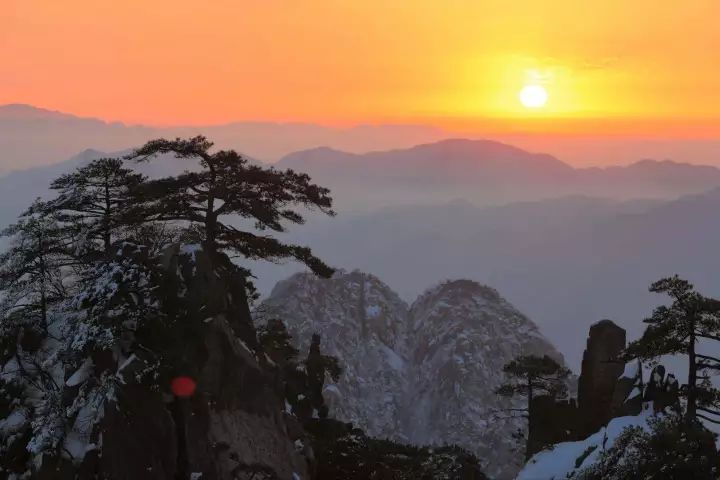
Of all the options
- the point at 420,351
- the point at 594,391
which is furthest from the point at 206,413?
the point at 420,351

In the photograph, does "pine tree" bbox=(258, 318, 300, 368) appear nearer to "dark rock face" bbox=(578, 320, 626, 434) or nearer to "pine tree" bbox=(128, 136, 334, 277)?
"pine tree" bbox=(128, 136, 334, 277)

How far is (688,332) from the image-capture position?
18781 mm

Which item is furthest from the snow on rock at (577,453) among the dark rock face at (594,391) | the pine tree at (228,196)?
the pine tree at (228,196)

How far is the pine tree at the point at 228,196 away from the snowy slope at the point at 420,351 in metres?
69.7

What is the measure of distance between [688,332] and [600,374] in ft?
49.4

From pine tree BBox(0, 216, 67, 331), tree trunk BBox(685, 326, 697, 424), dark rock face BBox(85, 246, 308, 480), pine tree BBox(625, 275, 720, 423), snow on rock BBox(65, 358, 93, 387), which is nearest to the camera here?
dark rock face BBox(85, 246, 308, 480)

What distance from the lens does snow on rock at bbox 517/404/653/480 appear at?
21.4 meters

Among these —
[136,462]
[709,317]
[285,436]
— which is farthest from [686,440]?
[136,462]

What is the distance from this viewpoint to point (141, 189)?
22.4m

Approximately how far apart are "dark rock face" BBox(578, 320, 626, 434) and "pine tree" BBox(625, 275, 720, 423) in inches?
504

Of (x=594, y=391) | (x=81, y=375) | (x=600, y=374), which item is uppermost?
(x=81, y=375)

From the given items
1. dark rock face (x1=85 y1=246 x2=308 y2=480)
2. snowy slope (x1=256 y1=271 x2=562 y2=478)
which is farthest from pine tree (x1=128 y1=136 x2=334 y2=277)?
snowy slope (x1=256 y1=271 x2=562 y2=478)

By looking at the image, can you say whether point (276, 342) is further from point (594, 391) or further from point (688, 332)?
point (688, 332)

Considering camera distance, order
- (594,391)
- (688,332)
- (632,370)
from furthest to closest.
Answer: (594,391) < (632,370) < (688,332)
